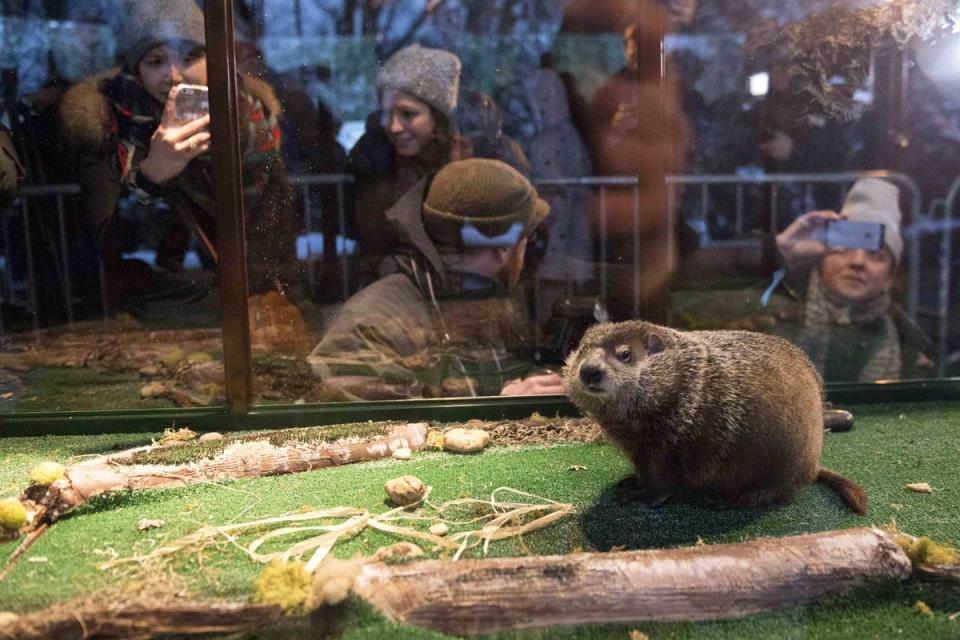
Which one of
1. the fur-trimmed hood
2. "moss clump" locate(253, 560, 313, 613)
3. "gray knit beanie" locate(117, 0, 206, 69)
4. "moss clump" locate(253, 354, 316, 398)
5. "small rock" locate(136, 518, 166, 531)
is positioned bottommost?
"small rock" locate(136, 518, 166, 531)

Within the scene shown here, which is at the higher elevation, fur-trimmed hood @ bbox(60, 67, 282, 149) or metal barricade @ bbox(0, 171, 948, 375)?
fur-trimmed hood @ bbox(60, 67, 282, 149)

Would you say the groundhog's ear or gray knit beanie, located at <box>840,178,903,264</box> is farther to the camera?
gray knit beanie, located at <box>840,178,903,264</box>

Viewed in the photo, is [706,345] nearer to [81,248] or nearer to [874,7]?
[874,7]

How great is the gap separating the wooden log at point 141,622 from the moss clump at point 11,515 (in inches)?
22.9

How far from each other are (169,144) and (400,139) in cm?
97

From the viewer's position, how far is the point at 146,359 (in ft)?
10.8

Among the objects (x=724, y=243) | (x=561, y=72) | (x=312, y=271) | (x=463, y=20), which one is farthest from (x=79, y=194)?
(x=724, y=243)

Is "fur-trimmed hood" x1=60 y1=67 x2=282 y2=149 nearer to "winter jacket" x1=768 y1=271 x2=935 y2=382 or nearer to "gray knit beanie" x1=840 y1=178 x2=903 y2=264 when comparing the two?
"winter jacket" x1=768 y1=271 x2=935 y2=382

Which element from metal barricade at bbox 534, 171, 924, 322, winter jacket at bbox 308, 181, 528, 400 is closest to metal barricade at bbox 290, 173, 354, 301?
winter jacket at bbox 308, 181, 528, 400

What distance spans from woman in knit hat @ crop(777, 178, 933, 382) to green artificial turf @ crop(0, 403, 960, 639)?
18.5 inches

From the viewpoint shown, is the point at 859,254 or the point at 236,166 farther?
the point at 859,254

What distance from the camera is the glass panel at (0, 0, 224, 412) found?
120 inches

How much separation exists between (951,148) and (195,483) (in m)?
3.81

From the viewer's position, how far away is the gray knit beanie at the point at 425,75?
10.6 ft
